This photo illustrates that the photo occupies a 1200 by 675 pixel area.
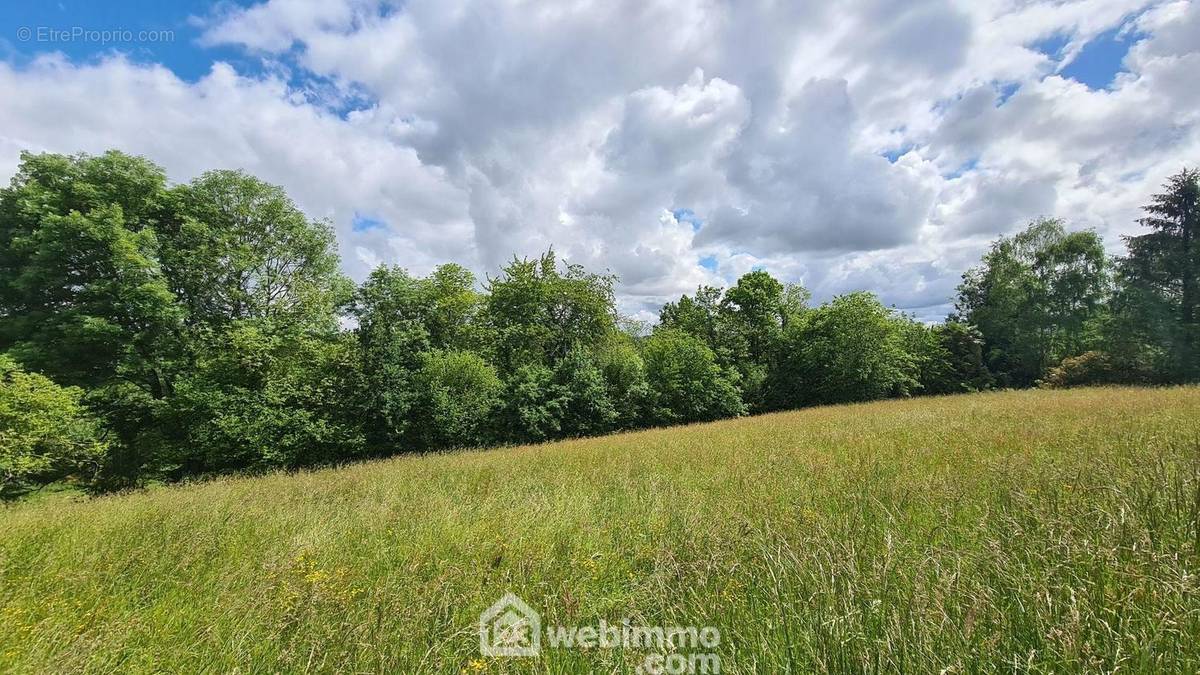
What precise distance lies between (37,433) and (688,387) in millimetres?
23067

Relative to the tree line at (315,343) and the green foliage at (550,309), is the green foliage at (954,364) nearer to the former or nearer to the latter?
the tree line at (315,343)

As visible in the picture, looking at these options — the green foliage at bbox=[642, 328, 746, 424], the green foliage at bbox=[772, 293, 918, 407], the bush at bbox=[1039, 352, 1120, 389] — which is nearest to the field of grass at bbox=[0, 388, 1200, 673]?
the green foliage at bbox=[642, 328, 746, 424]

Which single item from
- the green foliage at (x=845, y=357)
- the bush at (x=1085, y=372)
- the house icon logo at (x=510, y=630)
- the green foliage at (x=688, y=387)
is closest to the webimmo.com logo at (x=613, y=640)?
the house icon logo at (x=510, y=630)

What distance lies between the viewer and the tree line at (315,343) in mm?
15906

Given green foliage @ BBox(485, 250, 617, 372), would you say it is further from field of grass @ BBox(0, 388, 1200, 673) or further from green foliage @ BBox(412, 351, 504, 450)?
field of grass @ BBox(0, 388, 1200, 673)

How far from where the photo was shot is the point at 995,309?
32.0 m

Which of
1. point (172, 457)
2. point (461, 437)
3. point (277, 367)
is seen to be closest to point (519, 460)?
point (461, 437)

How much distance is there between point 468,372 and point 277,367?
7.77 meters

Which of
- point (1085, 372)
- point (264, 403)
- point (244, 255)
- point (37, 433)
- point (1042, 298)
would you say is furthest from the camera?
point (1042, 298)

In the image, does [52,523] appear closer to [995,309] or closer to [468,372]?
[468,372]

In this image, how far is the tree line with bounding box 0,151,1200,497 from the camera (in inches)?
626

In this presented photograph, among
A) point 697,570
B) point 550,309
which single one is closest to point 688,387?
point 550,309

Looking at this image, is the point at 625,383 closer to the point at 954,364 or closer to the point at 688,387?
the point at 688,387

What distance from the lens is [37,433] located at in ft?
36.4
